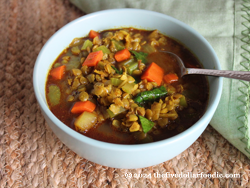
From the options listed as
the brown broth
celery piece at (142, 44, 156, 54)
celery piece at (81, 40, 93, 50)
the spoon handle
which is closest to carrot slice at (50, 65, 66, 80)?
the brown broth

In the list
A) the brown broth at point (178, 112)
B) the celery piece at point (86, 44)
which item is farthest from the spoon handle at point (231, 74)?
the celery piece at point (86, 44)

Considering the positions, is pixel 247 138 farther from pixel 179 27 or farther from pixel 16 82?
pixel 16 82

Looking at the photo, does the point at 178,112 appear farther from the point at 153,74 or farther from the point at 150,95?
the point at 153,74

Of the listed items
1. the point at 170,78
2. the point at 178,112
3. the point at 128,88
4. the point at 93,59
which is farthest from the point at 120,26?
the point at 178,112

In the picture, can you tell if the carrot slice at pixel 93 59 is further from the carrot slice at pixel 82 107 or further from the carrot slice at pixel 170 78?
the carrot slice at pixel 170 78

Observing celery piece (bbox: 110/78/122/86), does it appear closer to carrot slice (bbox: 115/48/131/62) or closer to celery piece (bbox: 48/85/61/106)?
carrot slice (bbox: 115/48/131/62)

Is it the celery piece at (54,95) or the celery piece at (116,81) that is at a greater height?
the celery piece at (116,81)
